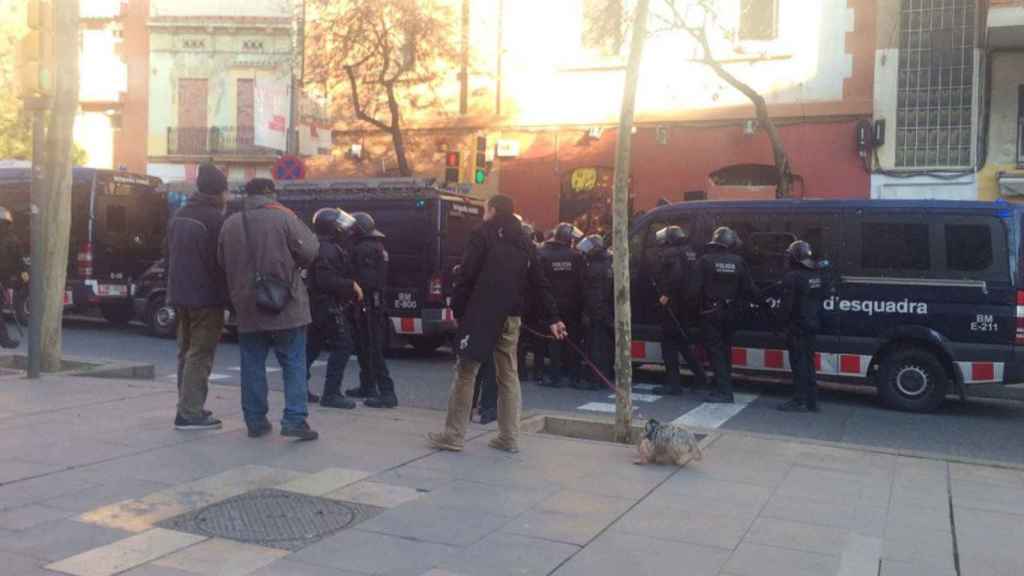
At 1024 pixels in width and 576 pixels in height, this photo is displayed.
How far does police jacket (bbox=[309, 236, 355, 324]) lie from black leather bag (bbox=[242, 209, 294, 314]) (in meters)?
1.85

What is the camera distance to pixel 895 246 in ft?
34.2

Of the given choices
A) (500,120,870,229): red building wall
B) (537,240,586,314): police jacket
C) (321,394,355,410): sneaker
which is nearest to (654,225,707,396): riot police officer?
(537,240,586,314): police jacket

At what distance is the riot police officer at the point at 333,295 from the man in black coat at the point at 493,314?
1.94m

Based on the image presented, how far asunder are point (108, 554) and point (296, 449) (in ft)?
7.34

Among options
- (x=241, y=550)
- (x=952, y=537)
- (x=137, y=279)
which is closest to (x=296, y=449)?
(x=241, y=550)

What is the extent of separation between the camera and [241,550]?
183 inches

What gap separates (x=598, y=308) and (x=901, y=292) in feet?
10.4

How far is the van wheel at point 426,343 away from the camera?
1407cm

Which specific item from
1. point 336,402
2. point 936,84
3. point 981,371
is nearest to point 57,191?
point 336,402

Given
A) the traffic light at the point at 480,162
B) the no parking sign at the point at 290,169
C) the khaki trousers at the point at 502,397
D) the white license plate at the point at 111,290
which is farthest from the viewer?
the no parking sign at the point at 290,169

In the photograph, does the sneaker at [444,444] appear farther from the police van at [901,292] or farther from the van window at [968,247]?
the van window at [968,247]

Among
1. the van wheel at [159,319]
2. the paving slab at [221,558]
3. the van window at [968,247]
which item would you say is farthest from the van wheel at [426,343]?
the paving slab at [221,558]

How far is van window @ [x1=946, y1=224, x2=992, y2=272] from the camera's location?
10.0 m

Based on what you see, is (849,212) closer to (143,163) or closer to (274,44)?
(274,44)
